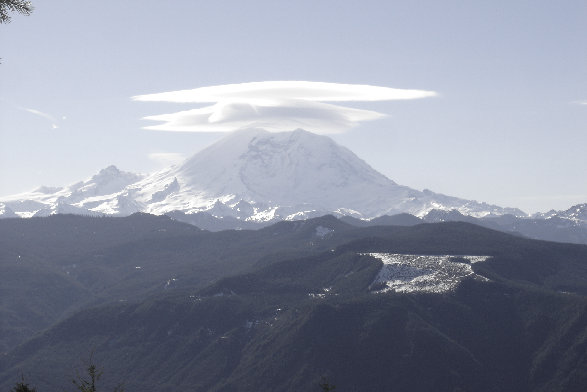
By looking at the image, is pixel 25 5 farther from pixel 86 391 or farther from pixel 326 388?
pixel 326 388

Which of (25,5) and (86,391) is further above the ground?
(25,5)

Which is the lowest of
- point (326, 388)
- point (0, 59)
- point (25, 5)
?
point (326, 388)

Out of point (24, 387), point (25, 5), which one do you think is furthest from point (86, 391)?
point (25, 5)

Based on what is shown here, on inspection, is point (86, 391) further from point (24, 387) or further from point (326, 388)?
point (326, 388)

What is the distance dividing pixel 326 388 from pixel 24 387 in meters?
23.8

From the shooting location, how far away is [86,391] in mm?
51000

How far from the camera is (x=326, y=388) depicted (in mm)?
62188

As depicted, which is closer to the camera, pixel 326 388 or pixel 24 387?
pixel 24 387

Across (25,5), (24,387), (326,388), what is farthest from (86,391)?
(25,5)

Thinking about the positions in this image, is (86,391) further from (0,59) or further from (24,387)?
(0,59)

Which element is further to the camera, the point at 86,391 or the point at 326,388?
the point at 326,388

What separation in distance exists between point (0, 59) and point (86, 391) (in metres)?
22.6

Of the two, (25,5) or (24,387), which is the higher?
(25,5)

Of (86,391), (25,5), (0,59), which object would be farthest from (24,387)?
(25,5)
